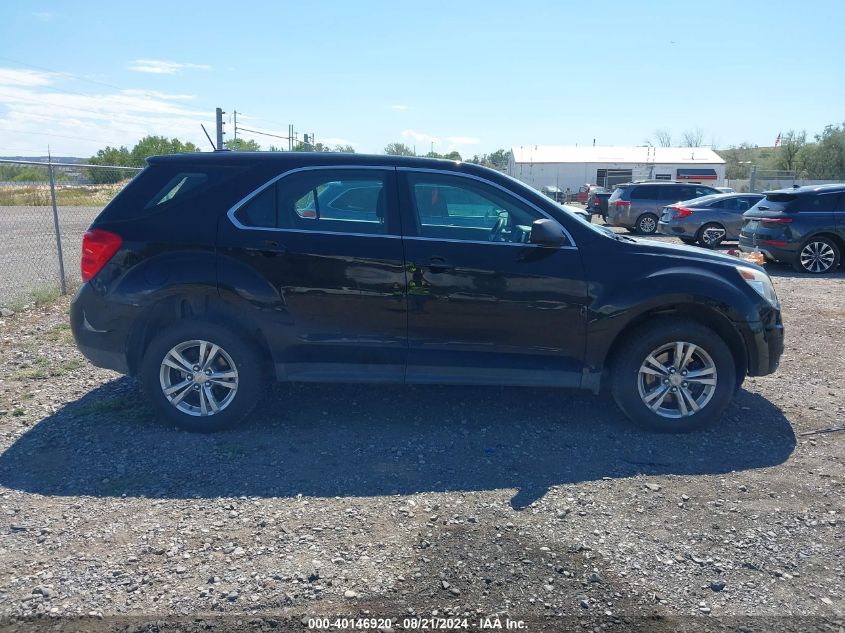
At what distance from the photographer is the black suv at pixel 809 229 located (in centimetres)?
1314

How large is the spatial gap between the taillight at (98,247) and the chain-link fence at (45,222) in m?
4.74

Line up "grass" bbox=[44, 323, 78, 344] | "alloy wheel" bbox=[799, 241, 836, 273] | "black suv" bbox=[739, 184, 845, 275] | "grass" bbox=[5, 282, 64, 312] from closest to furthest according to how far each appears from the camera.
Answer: "grass" bbox=[44, 323, 78, 344] < "grass" bbox=[5, 282, 64, 312] < "black suv" bbox=[739, 184, 845, 275] < "alloy wheel" bbox=[799, 241, 836, 273]

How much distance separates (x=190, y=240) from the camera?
16.1 feet

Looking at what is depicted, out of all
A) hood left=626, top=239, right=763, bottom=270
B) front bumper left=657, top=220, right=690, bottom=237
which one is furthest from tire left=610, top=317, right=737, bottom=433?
front bumper left=657, top=220, right=690, bottom=237

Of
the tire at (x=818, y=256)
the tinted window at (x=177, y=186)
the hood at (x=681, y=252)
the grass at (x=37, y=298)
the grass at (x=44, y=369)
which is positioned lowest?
the grass at (x=44, y=369)

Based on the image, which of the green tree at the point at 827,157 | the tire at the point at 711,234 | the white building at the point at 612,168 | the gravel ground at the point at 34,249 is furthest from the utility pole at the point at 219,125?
the green tree at the point at 827,157

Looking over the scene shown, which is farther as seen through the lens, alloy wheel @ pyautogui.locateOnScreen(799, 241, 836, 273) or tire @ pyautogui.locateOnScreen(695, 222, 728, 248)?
tire @ pyautogui.locateOnScreen(695, 222, 728, 248)

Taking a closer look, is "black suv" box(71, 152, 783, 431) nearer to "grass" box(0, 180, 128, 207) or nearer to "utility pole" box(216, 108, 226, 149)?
"utility pole" box(216, 108, 226, 149)

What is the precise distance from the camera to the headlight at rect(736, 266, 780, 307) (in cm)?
518

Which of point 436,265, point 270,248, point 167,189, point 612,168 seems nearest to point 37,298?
point 167,189

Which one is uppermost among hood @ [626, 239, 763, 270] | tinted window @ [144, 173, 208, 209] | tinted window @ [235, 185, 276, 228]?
tinted window @ [144, 173, 208, 209]

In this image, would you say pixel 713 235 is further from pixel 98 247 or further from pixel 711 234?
pixel 98 247

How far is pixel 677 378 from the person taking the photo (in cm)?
505

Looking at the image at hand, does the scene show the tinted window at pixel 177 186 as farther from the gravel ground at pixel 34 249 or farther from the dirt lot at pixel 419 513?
the gravel ground at pixel 34 249
